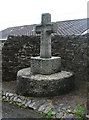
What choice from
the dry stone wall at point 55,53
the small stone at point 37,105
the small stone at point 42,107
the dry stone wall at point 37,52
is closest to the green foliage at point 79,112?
the small stone at point 42,107

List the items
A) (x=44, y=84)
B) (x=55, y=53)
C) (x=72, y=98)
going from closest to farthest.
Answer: (x=72, y=98) < (x=44, y=84) < (x=55, y=53)

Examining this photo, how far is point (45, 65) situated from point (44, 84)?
63 cm

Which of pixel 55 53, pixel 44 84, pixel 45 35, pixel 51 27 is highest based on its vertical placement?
pixel 51 27

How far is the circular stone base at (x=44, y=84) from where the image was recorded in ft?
13.9

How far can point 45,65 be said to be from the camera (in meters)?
4.60

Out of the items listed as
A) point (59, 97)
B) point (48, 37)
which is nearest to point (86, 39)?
point (48, 37)

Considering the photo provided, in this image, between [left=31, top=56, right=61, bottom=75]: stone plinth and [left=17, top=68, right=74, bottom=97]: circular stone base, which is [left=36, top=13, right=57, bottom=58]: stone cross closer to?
[left=31, top=56, right=61, bottom=75]: stone plinth

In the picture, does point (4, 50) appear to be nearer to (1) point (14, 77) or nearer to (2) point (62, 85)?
(1) point (14, 77)

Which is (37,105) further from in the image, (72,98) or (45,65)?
(45,65)

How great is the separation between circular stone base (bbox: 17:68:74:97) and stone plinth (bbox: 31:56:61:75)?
0.60 ft

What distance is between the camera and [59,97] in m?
4.21

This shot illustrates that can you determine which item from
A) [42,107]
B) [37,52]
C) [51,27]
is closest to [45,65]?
Answer: [51,27]

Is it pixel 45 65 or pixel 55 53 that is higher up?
pixel 55 53

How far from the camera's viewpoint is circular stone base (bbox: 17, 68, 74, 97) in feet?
13.9
